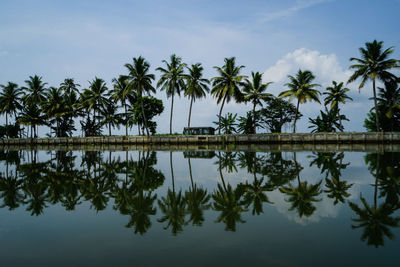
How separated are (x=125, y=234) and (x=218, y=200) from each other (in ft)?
9.77

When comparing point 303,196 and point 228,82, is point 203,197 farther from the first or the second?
point 228,82

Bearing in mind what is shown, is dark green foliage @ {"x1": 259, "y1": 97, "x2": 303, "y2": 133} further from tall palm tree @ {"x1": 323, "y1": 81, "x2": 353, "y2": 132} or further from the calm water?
the calm water

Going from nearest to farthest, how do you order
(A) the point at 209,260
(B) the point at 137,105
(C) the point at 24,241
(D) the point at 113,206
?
(A) the point at 209,260, (C) the point at 24,241, (D) the point at 113,206, (B) the point at 137,105

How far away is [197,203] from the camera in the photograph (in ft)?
22.6

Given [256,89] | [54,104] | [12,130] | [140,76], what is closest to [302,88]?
[256,89]

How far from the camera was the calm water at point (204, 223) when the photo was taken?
12.7 ft

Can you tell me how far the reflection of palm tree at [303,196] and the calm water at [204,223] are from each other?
0.03m

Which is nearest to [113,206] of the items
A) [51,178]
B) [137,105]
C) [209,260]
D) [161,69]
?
[209,260]

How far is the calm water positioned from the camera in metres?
3.87

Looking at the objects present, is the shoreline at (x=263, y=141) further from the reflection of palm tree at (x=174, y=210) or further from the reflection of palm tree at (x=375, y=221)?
the reflection of palm tree at (x=375, y=221)

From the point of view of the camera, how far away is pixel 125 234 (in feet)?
16.0

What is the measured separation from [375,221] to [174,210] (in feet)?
13.8

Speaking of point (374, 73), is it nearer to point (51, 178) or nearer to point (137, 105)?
point (51, 178)

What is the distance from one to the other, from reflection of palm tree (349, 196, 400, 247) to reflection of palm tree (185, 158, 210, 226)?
9.89ft
